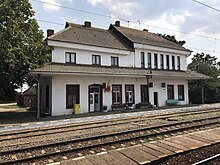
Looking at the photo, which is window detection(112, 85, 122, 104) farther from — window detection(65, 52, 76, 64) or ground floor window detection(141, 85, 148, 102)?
window detection(65, 52, 76, 64)

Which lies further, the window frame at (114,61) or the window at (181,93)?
the window at (181,93)

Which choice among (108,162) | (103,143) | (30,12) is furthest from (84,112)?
(108,162)

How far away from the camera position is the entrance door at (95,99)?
21828 millimetres

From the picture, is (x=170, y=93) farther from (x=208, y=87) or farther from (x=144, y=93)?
(x=208, y=87)

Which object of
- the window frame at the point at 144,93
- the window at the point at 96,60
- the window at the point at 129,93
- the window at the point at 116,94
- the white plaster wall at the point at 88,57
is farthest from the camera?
the window frame at the point at 144,93

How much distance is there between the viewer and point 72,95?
809 inches

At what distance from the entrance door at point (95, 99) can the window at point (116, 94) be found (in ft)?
6.07

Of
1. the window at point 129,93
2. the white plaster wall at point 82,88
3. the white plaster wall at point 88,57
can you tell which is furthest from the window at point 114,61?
the window at point 129,93

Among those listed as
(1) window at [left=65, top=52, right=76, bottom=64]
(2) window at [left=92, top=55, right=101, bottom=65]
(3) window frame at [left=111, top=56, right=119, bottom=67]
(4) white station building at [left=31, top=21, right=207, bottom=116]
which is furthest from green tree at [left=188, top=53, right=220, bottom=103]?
(1) window at [left=65, top=52, right=76, bottom=64]

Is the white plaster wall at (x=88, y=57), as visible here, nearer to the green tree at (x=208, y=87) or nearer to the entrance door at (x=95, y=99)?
the entrance door at (x=95, y=99)

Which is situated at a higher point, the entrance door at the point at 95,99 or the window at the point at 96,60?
the window at the point at 96,60

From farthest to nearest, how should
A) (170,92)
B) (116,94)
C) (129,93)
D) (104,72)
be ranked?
(170,92) → (129,93) → (116,94) → (104,72)

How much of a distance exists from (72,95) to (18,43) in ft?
22.3

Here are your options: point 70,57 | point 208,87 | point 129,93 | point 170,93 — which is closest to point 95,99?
point 129,93
